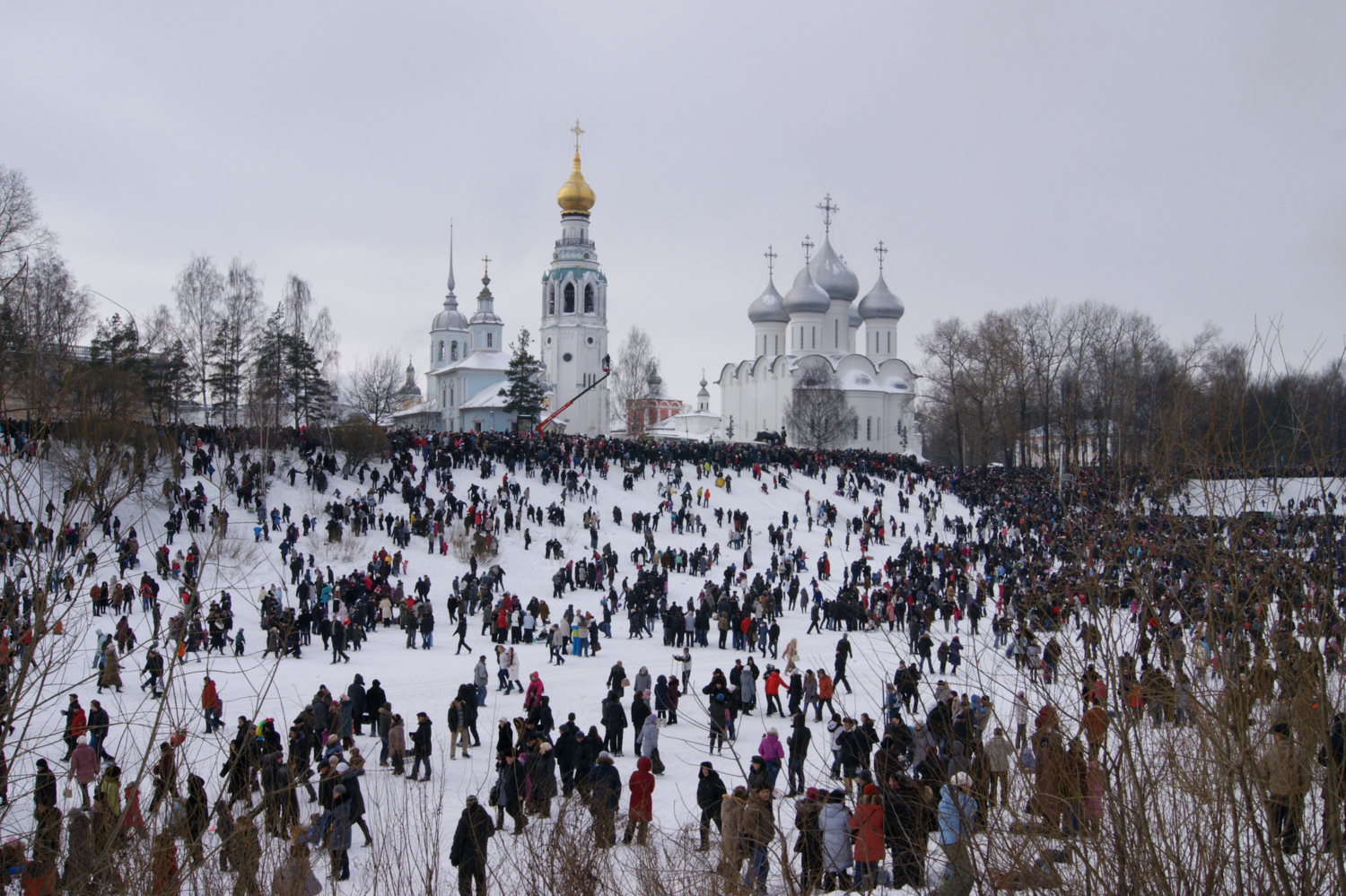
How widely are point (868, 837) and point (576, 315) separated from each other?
54638mm

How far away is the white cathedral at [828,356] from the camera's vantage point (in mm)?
55906

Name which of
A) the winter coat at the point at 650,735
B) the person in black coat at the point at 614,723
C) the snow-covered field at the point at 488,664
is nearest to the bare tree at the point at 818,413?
the snow-covered field at the point at 488,664

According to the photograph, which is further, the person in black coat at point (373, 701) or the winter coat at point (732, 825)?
the person in black coat at point (373, 701)

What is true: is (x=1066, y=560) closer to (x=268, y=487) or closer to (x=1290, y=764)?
(x=1290, y=764)

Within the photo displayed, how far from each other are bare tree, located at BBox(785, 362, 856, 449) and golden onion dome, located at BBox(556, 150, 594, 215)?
1606 centimetres

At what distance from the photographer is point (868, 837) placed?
20.7 feet

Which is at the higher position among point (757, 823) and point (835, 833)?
point (757, 823)

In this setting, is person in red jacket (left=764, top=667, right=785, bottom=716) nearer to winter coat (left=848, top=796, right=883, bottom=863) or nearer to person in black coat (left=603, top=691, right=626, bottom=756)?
person in black coat (left=603, top=691, right=626, bottom=756)

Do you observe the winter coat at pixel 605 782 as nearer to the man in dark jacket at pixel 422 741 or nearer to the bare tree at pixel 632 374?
the man in dark jacket at pixel 422 741

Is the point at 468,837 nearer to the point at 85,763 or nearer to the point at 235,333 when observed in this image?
the point at 85,763

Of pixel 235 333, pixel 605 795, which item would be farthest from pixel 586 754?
pixel 235 333

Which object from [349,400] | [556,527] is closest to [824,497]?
[556,527]

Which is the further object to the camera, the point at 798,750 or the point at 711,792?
the point at 798,750

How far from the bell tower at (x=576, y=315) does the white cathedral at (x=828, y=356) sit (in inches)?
329
